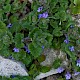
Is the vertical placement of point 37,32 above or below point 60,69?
above

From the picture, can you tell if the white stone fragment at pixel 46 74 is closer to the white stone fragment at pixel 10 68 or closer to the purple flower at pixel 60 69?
the purple flower at pixel 60 69

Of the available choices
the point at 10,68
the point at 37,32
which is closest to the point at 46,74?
the point at 10,68

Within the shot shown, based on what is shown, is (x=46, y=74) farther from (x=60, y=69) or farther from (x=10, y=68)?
(x=10, y=68)

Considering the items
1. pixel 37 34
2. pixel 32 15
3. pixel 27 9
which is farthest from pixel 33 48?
pixel 27 9

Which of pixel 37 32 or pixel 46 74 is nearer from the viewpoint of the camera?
pixel 37 32

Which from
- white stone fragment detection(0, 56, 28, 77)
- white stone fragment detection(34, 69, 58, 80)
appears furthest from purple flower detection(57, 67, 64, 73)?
white stone fragment detection(0, 56, 28, 77)

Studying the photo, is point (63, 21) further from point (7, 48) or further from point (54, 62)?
point (7, 48)

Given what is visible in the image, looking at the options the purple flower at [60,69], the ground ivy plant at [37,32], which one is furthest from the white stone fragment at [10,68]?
the purple flower at [60,69]
